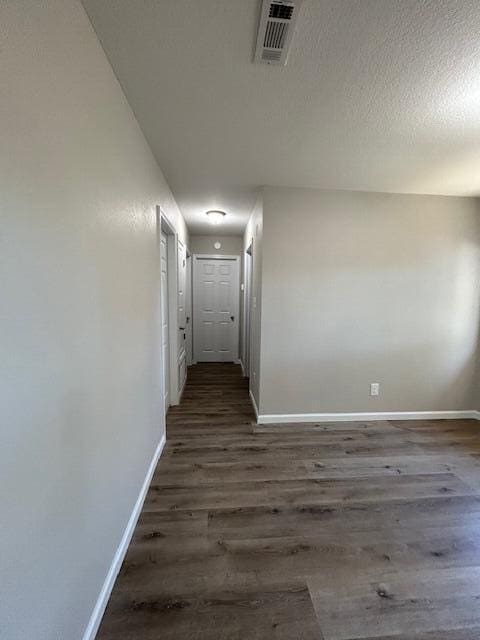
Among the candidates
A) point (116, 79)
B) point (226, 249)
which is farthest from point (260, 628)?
point (226, 249)

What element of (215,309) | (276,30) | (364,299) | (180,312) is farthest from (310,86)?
(215,309)

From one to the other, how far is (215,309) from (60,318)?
452 cm

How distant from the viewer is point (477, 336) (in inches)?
121

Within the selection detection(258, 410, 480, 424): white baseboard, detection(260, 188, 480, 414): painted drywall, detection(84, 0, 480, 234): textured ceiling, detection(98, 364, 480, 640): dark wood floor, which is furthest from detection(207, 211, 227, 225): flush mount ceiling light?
detection(98, 364, 480, 640): dark wood floor

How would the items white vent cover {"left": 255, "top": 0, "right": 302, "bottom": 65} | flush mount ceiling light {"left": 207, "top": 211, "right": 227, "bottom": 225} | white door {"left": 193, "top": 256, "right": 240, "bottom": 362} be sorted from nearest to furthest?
1. white vent cover {"left": 255, "top": 0, "right": 302, "bottom": 65}
2. flush mount ceiling light {"left": 207, "top": 211, "right": 227, "bottom": 225}
3. white door {"left": 193, "top": 256, "right": 240, "bottom": 362}

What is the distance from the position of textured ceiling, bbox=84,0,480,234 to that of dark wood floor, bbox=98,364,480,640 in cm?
243

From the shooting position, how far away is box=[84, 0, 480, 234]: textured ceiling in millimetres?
1054

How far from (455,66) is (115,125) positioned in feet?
5.23

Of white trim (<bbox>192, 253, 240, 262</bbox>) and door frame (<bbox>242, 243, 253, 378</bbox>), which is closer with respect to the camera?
door frame (<bbox>242, 243, 253, 378</bbox>)

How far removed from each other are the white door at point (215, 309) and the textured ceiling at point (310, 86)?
9.49ft

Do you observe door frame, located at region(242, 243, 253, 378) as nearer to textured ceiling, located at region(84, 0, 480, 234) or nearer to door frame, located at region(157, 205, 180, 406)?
door frame, located at region(157, 205, 180, 406)

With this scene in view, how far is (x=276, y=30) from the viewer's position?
1083 millimetres

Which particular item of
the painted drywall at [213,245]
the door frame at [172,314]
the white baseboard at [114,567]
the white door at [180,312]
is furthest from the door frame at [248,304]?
the white baseboard at [114,567]

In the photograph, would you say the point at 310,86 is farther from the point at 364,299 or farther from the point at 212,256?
the point at 212,256
